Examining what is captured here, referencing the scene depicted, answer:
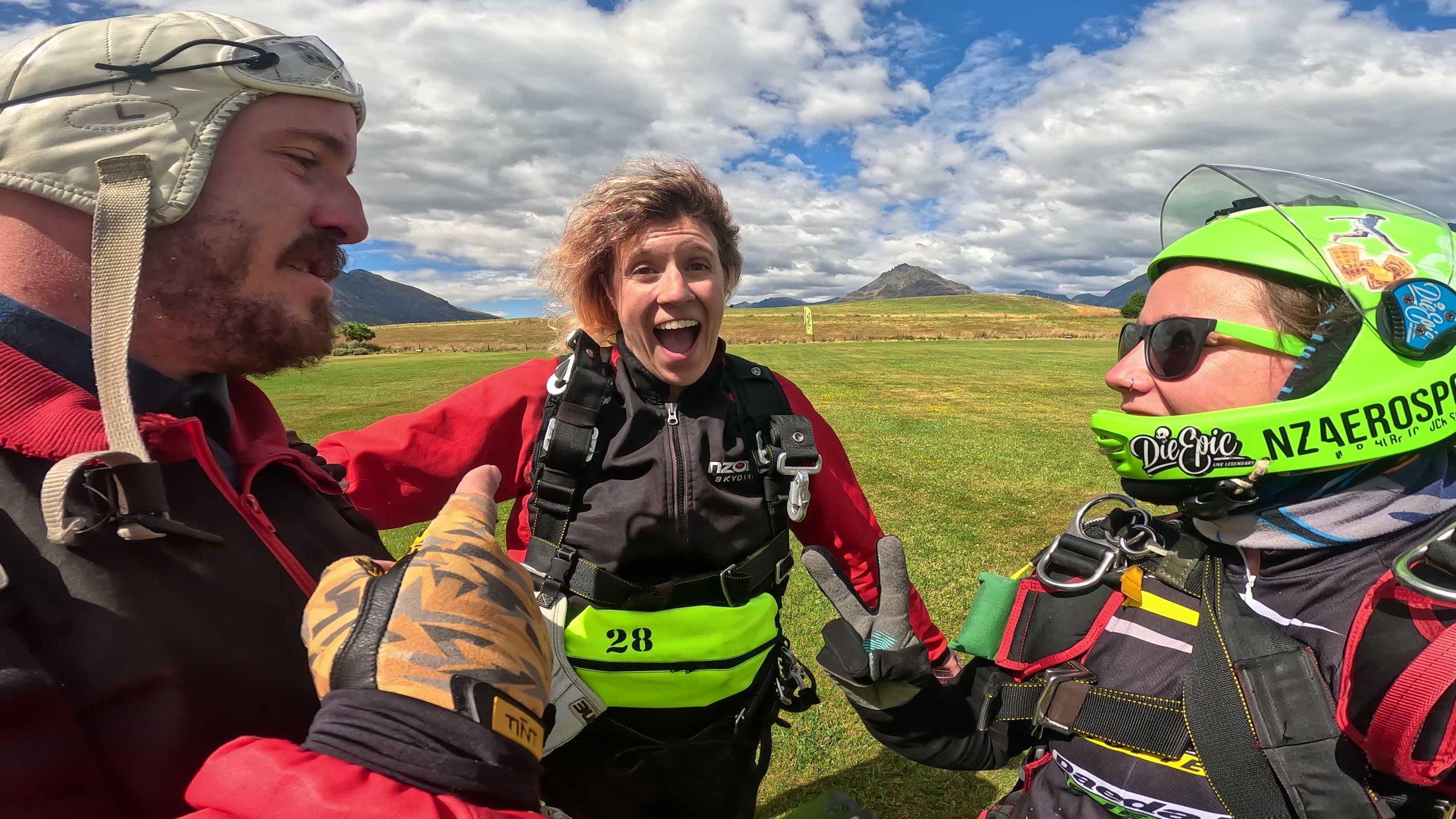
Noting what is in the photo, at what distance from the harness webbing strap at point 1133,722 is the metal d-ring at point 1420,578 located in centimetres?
63

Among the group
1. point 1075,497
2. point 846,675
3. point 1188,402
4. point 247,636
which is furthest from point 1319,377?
point 1075,497

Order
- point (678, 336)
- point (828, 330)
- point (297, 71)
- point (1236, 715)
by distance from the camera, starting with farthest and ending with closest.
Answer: point (828, 330) → point (678, 336) → point (1236, 715) → point (297, 71)

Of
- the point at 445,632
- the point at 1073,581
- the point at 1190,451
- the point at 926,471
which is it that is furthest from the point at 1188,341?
the point at 926,471

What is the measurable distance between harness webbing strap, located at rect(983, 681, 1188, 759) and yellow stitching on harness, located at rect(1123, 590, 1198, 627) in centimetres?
24

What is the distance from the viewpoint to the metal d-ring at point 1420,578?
1.37 m

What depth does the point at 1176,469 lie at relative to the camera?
6.17 ft

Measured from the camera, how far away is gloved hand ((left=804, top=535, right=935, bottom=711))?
2.16 m

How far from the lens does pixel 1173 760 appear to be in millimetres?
1833

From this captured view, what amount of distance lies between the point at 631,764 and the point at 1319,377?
107 inches

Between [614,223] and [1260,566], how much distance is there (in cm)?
267

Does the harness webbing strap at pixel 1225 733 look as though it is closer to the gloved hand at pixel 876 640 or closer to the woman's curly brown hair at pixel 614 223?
the gloved hand at pixel 876 640

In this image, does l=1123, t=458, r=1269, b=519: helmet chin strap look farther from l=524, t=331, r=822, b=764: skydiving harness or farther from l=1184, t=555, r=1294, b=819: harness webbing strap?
l=524, t=331, r=822, b=764: skydiving harness

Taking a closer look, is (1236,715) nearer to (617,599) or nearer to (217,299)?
(617,599)

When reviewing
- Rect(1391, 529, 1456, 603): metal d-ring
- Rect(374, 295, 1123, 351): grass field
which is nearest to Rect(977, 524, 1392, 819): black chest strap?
Rect(1391, 529, 1456, 603): metal d-ring
